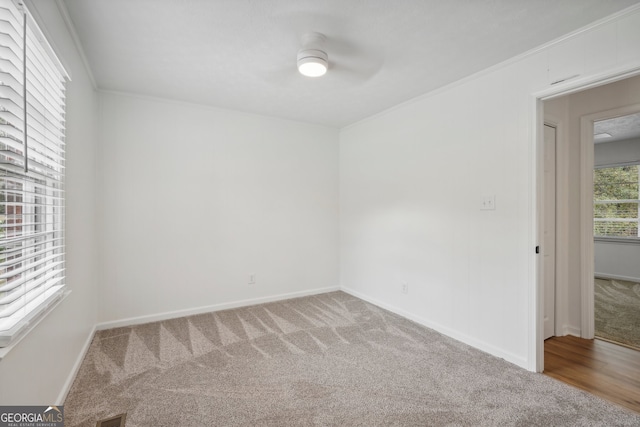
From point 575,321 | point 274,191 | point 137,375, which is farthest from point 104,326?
point 575,321

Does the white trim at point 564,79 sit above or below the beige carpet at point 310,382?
above

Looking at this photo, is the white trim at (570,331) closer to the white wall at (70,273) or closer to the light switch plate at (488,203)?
the light switch plate at (488,203)

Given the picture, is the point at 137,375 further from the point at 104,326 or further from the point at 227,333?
the point at 104,326

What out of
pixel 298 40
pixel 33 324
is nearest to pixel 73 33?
pixel 298 40

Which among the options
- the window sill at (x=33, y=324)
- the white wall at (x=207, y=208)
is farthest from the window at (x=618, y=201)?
the window sill at (x=33, y=324)

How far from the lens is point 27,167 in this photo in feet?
4.84

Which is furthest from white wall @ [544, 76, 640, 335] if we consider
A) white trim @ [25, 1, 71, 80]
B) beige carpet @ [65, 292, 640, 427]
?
white trim @ [25, 1, 71, 80]

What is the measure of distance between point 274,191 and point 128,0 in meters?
2.57

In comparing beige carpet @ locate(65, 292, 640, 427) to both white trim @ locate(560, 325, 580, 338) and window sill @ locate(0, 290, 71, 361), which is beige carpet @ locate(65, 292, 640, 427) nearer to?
window sill @ locate(0, 290, 71, 361)

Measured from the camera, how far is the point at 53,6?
69.3 inches

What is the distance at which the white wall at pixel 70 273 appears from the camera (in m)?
1.44

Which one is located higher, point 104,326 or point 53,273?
point 53,273

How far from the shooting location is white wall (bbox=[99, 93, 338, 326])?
10.6 feet
